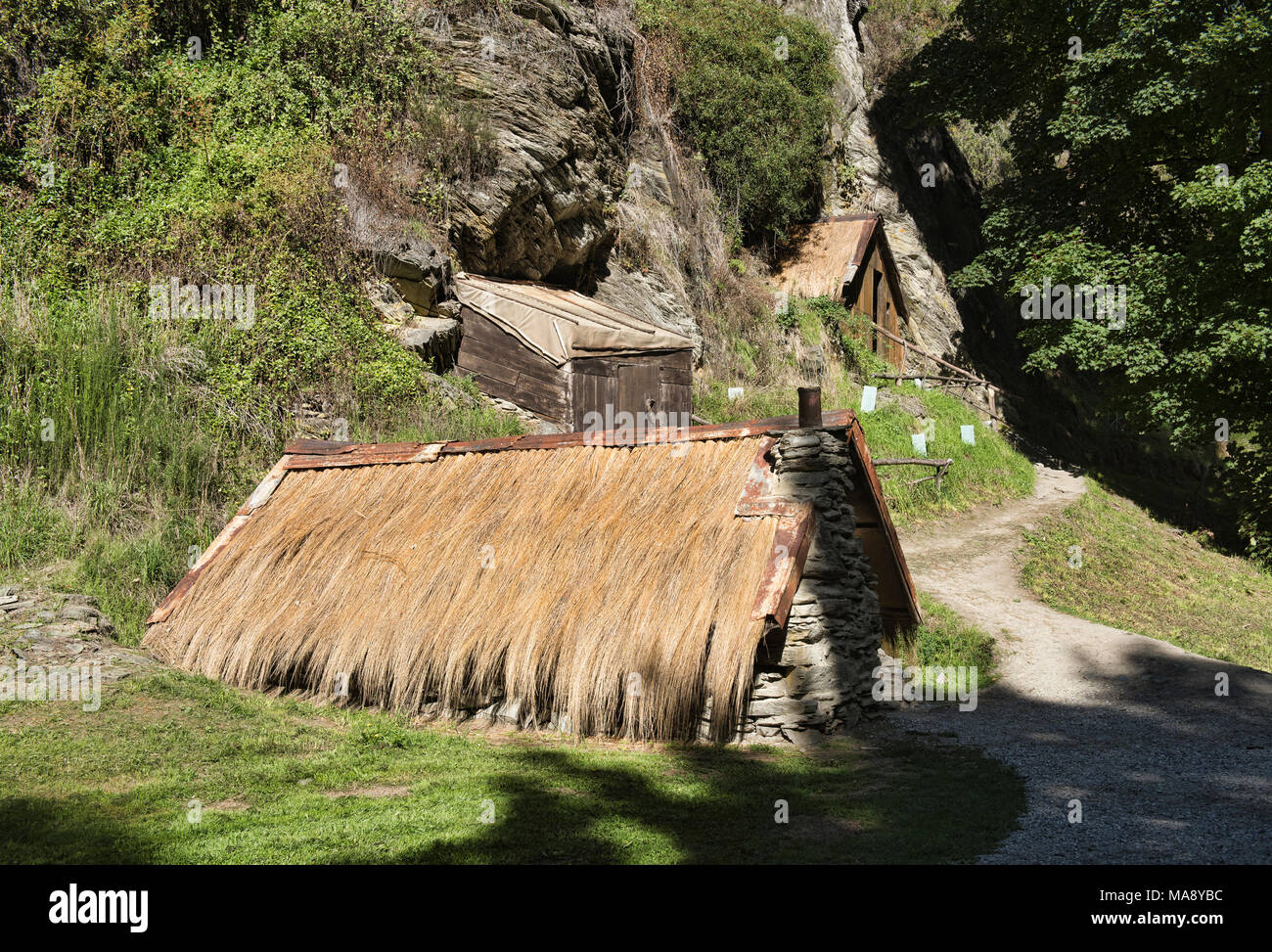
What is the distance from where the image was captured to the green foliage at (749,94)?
2653cm

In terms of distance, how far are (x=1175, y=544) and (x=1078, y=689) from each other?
1355 centimetres

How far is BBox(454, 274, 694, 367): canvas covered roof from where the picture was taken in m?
17.1

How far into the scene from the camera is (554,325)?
17188mm

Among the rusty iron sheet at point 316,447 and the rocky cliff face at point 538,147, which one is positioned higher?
the rocky cliff face at point 538,147

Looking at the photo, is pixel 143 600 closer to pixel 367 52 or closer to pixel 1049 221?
pixel 367 52

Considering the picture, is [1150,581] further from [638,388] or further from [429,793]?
[429,793]

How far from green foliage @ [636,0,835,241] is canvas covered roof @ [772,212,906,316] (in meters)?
0.91

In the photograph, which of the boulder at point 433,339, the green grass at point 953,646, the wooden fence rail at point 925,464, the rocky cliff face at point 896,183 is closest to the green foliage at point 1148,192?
the rocky cliff face at point 896,183

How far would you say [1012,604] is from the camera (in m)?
14.3

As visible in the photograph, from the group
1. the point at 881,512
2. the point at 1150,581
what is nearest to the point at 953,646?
the point at 881,512

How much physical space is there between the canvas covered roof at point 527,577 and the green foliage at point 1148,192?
35.0 feet

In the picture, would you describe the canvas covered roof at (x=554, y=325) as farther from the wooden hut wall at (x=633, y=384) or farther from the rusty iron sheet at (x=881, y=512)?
the rusty iron sheet at (x=881, y=512)

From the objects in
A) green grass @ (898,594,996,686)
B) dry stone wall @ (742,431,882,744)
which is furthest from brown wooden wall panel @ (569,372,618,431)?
dry stone wall @ (742,431,882,744)

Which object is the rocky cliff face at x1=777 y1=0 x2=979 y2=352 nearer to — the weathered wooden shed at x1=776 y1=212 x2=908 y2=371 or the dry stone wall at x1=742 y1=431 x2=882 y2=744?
the weathered wooden shed at x1=776 y1=212 x2=908 y2=371
